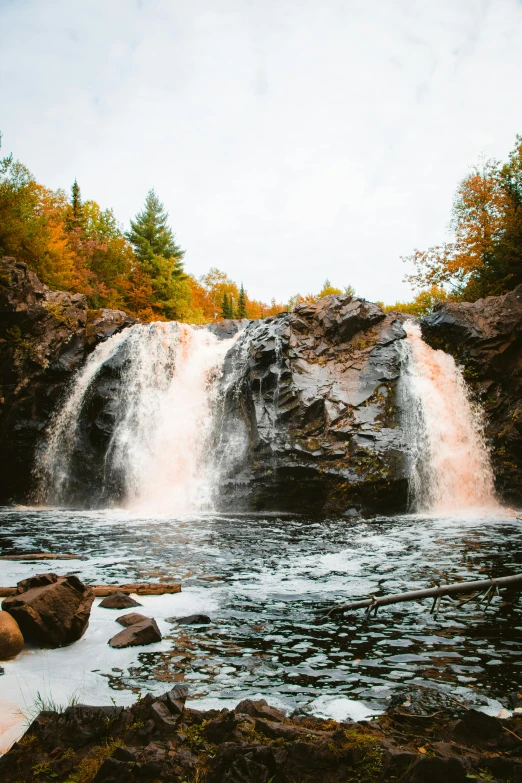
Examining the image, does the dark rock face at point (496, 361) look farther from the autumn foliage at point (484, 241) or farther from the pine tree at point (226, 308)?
the pine tree at point (226, 308)

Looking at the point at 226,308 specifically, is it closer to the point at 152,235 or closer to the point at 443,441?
the point at 152,235

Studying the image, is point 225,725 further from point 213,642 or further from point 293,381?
point 293,381

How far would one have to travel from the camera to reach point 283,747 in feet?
8.64

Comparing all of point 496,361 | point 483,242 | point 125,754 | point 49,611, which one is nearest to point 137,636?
point 49,611

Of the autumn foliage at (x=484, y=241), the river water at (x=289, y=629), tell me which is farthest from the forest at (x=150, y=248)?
the river water at (x=289, y=629)

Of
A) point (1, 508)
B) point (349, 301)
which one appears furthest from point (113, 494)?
point (349, 301)

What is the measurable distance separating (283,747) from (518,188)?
26.2 metres

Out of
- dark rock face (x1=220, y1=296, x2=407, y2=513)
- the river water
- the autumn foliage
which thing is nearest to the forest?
the autumn foliage

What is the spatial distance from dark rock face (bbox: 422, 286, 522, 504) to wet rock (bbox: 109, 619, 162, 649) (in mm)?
13588

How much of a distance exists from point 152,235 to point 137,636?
4054 cm

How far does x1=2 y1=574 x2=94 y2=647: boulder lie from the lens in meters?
4.30

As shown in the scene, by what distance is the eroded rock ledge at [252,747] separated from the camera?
7.86 ft

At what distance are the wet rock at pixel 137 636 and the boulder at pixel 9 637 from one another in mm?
766

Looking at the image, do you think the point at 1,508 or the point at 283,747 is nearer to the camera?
the point at 283,747
